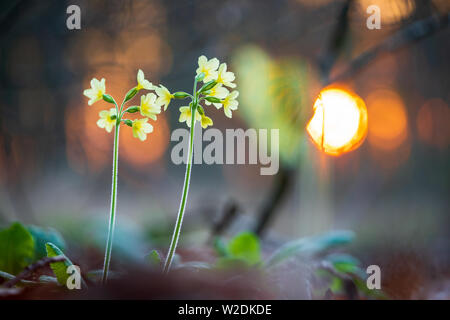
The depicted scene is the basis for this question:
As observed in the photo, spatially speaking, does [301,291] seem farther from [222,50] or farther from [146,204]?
[146,204]

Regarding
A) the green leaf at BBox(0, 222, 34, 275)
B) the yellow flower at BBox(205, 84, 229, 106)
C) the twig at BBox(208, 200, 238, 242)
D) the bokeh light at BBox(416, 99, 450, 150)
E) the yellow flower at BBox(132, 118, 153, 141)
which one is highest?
the bokeh light at BBox(416, 99, 450, 150)

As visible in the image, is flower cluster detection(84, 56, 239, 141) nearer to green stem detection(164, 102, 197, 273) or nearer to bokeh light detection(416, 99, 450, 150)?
green stem detection(164, 102, 197, 273)

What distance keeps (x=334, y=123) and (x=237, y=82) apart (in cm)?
66

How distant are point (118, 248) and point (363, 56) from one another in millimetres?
1452

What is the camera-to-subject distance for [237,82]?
2.25 meters

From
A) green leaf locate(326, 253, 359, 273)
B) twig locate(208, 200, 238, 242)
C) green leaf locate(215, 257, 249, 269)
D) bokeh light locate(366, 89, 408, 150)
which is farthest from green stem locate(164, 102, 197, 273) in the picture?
bokeh light locate(366, 89, 408, 150)

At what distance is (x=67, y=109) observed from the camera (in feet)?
9.35

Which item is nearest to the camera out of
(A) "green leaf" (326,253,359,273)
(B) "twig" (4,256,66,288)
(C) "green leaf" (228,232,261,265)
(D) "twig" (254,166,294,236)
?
(B) "twig" (4,256,66,288)

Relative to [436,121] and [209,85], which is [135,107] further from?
[436,121]

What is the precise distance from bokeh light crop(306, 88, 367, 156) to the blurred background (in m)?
0.06

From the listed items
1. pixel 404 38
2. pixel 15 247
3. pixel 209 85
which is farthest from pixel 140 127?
pixel 404 38

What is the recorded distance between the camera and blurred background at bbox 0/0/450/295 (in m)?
1.90

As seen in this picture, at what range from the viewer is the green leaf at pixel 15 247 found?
1126 millimetres
